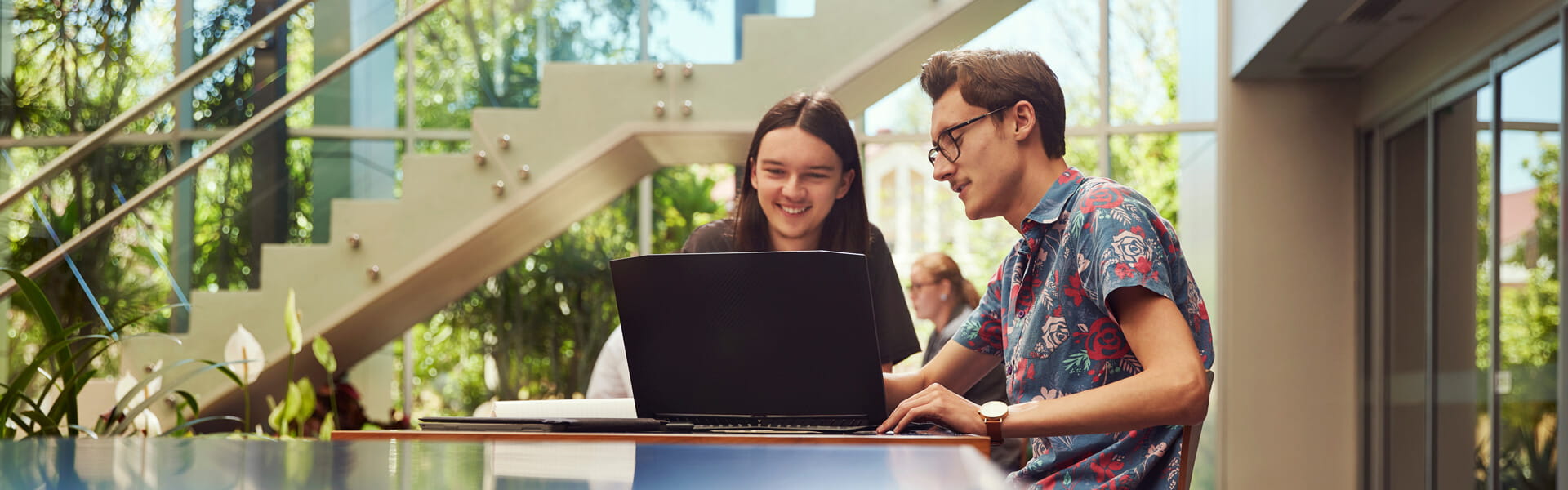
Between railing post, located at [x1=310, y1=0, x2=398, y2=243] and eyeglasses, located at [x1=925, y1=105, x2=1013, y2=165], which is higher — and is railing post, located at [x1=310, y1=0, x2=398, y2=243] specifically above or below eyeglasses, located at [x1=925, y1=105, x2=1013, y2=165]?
above

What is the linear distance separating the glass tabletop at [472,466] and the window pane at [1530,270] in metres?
2.86

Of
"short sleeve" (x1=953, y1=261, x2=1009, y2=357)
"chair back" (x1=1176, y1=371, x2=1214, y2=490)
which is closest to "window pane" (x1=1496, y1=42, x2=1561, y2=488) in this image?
"short sleeve" (x1=953, y1=261, x2=1009, y2=357)

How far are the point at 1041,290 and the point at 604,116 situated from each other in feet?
10.9

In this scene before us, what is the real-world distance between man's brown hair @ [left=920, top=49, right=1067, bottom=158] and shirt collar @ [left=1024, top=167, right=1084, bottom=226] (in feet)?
0.15

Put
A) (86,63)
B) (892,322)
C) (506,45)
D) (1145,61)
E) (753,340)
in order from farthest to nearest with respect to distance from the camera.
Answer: (1145,61), (506,45), (86,63), (892,322), (753,340)

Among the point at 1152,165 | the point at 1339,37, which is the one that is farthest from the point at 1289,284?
the point at 1152,165

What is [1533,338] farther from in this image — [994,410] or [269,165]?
[269,165]

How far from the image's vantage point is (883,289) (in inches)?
83.9

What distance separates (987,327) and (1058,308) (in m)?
0.29

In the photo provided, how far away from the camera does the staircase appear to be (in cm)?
448

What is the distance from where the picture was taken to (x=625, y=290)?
146 centimetres

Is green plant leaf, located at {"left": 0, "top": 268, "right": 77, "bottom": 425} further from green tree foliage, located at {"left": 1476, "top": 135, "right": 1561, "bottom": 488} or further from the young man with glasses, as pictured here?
green tree foliage, located at {"left": 1476, "top": 135, "right": 1561, "bottom": 488}

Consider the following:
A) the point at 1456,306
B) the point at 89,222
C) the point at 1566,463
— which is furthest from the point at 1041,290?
the point at 89,222

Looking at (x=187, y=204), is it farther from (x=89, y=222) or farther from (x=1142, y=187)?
(x=1142, y=187)
